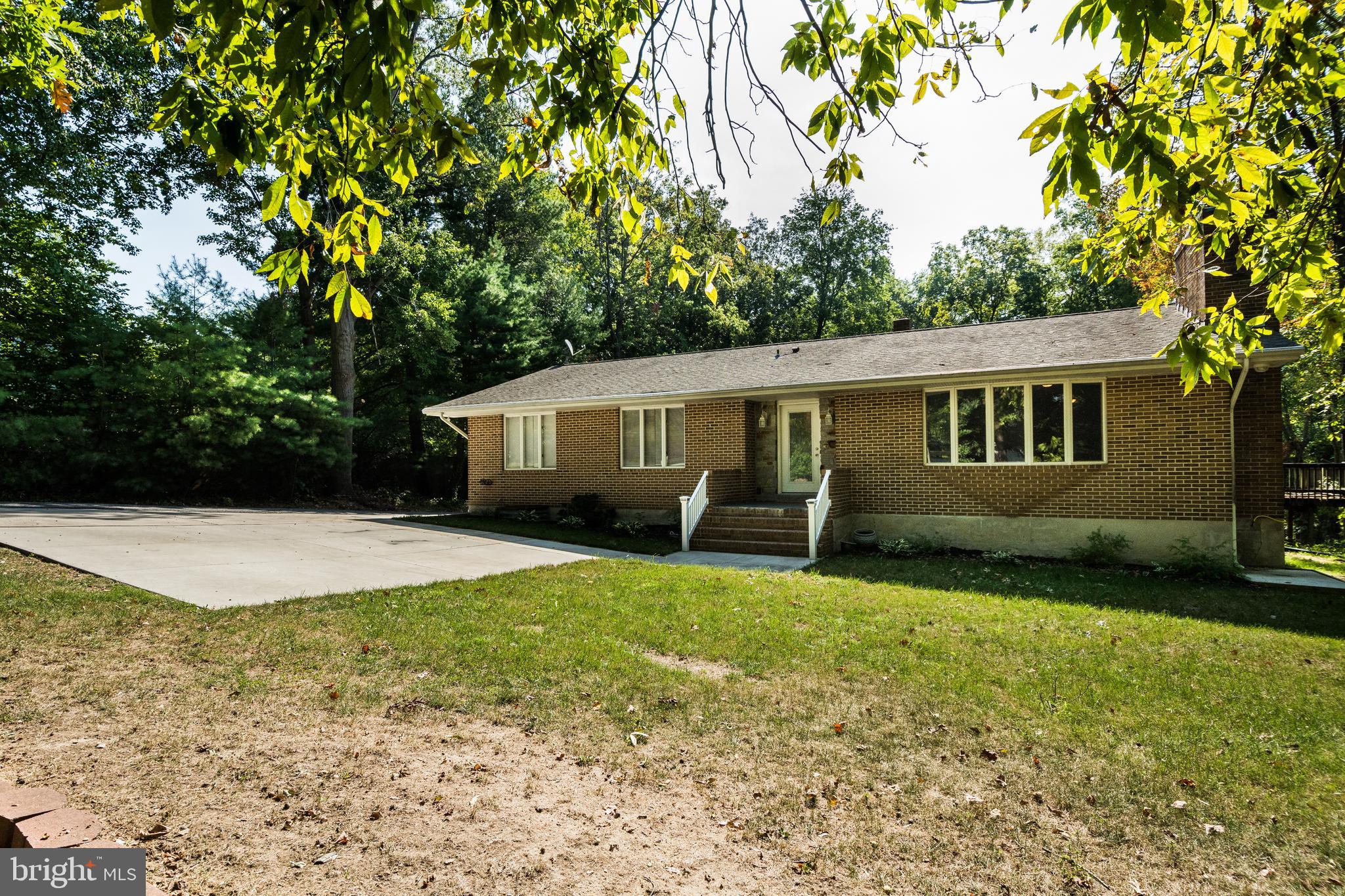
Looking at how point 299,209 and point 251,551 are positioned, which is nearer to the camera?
point 299,209

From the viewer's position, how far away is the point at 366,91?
2176 millimetres

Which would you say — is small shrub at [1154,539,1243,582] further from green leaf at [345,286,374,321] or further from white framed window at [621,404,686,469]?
green leaf at [345,286,374,321]

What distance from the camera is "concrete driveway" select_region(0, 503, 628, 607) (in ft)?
25.2

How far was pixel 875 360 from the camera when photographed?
47.0 feet

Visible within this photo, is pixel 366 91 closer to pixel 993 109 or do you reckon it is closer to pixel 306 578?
pixel 993 109

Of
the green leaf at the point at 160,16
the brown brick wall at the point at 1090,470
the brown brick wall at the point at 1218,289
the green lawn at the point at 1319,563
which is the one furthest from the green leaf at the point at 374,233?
the green lawn at the point at 1319,563

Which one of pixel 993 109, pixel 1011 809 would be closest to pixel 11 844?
pixel 1011 809

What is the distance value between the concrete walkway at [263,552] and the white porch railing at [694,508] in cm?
56

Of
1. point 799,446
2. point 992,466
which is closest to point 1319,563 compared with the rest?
point 992,466

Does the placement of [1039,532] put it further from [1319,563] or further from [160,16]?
[160,16]

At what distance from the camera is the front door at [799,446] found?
586 inches

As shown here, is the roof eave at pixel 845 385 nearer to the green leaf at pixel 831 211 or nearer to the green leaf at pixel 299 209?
the green leaf at pixel 831 211

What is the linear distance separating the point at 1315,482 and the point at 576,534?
57.5ft

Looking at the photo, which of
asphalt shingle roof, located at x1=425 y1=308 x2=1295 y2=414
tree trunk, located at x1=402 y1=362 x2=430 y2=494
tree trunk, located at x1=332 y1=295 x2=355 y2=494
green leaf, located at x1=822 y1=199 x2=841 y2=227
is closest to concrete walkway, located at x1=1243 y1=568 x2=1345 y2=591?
asphalt shingle roof, located at x1=425 y1=308 x2=1295 y2=414
